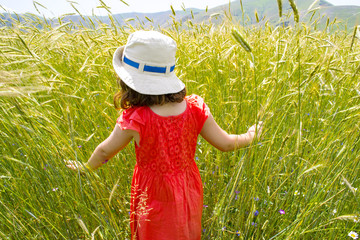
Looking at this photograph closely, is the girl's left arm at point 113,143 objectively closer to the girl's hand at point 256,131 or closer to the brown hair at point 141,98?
the brown hair at point 141,98

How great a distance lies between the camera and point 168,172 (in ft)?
4.16

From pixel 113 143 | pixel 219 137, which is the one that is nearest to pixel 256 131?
pixel 219 137

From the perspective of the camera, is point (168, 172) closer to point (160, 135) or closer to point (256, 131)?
point (160, 135)

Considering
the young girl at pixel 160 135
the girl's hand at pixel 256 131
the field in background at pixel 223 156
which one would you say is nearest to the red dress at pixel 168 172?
the young girl at pixel 160 135

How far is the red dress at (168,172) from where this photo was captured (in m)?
1.22

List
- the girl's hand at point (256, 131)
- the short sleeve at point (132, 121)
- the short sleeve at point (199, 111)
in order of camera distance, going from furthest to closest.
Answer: the short sleeve at point (199, 111)
the short sleeve at point (132, 121)
the girl's hand at point (256, 131)

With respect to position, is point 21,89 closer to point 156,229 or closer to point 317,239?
point 156,229

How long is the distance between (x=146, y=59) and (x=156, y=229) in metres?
0.75

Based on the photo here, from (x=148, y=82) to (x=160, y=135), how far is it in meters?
0.23

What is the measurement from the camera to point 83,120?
1617 millimetres

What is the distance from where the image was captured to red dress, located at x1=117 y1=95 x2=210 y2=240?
1.22 metres

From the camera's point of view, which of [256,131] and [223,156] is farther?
[223,156]

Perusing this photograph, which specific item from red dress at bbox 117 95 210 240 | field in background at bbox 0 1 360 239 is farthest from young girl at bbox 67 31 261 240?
field in background at bbox 0 1 360 239

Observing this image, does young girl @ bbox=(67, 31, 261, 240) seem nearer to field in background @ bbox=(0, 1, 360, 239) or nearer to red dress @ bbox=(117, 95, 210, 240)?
red dress @ bbox=(117, 95, 210, 240)
